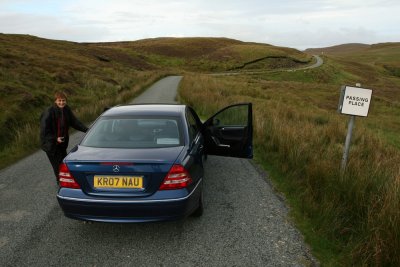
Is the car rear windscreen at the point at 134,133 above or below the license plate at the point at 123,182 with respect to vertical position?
above

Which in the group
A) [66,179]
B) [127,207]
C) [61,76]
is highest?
[66,179]

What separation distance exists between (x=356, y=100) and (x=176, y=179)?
2990mm

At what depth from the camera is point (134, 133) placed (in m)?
4.84

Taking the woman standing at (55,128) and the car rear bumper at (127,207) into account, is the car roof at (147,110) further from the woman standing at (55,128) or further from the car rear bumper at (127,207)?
the car rear bumper at (127,207)

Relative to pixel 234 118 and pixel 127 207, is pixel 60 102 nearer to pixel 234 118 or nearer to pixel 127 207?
pixel 127 207

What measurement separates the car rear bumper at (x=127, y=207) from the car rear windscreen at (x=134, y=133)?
2.47ft

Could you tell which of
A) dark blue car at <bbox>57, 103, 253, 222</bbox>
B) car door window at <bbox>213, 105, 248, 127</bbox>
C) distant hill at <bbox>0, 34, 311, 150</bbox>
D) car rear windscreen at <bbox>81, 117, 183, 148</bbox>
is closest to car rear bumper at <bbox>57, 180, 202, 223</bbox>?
dark blue car at <bbox>57, 103, 253, 222</bbox>

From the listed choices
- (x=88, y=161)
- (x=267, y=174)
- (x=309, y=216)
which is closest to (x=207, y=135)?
(x=267, y=174)

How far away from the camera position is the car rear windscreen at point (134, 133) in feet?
15.1

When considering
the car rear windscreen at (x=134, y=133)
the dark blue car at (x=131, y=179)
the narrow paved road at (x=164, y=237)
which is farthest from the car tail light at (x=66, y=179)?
the narrow paved road at (x=164, y=237)

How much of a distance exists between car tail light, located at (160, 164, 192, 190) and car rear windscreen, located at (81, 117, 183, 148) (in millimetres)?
550

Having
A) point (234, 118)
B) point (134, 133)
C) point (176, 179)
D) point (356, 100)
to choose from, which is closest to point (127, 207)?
point (176, 179)

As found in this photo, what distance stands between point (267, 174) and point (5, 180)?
494 cm

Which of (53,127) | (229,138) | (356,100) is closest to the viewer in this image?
(356,100)
